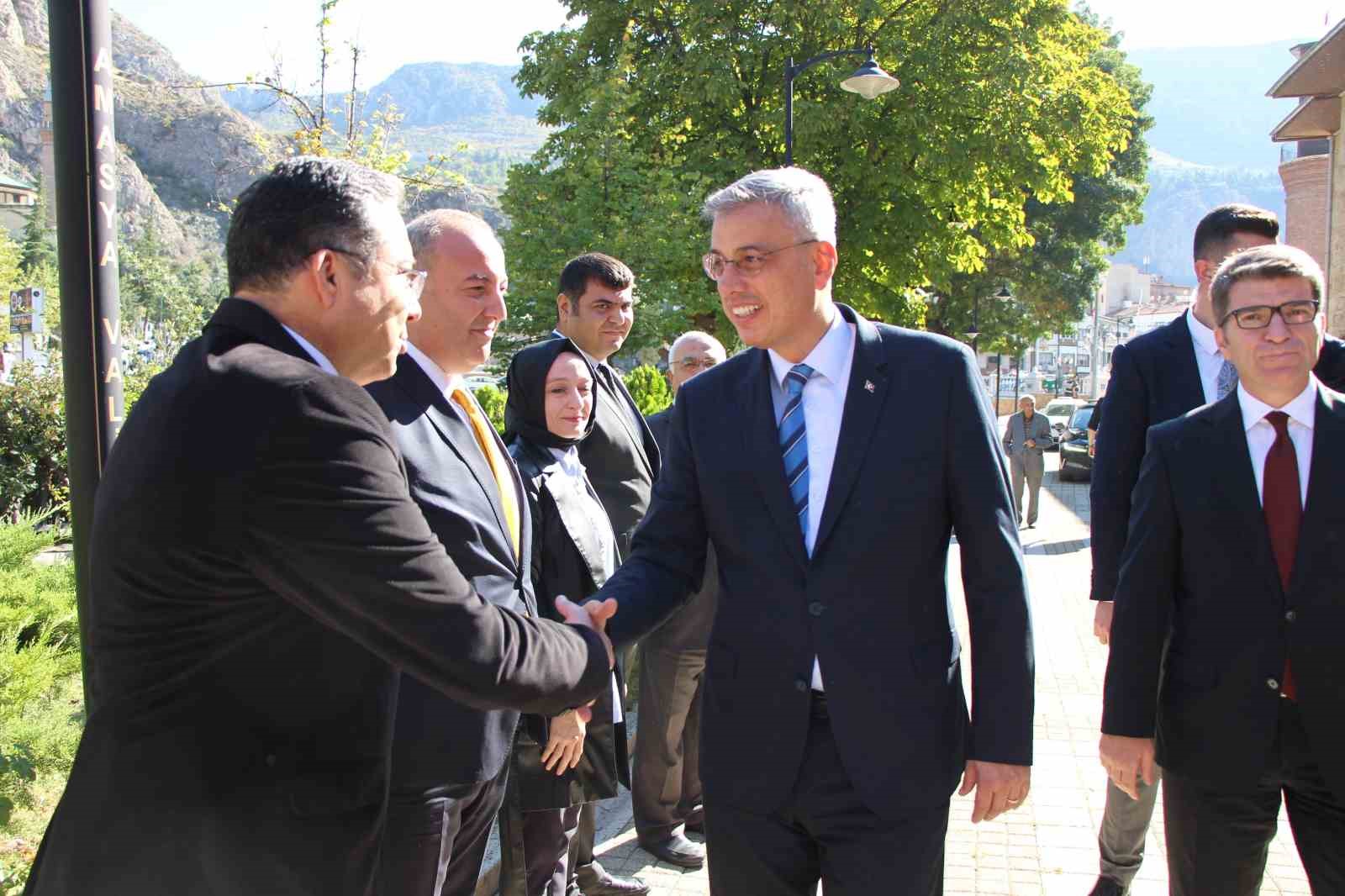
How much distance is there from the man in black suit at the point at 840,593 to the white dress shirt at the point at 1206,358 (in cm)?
171

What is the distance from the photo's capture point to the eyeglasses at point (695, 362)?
5844 millimetres

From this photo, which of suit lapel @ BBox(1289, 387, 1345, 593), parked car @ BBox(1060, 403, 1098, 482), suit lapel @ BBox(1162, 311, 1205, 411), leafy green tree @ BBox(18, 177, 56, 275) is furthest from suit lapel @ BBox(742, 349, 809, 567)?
leafy green tree @ BBox(18, 177, 56, 275)

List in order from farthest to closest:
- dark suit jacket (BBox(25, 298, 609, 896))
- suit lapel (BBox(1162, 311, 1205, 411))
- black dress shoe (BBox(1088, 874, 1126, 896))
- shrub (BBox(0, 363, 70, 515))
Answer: shrub (BBox(0, 363, 70, 515)) < black dress shoe (BBox(1088, 874, 1126, 896)) < suit lapel (BBox(1162, 311, 1205, 411)) < dark suit jacket (BBox(25, 298, 609, 896))

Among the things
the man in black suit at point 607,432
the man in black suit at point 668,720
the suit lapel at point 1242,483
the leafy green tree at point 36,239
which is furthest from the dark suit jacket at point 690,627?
the leafy green tree at point 36,239

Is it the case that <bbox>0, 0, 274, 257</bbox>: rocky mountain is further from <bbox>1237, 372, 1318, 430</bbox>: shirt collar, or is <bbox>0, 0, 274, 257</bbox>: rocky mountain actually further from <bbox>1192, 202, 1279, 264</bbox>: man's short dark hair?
<bbox>1237, 372, 1318, 430</bbox>: shirt collar

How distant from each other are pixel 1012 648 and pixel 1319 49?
15.9 metres

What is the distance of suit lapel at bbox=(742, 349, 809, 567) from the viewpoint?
8.45 ft

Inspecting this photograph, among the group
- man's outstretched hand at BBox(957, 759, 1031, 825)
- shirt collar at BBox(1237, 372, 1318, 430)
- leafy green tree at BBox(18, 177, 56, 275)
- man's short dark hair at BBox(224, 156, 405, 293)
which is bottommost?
man's outstretched hand at BBox(957, 759, 1031, 825)

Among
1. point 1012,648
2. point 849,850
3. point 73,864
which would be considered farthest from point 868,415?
point 73,864

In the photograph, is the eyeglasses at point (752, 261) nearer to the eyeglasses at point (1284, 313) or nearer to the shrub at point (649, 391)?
the eyeglasses at point (1284, 313)

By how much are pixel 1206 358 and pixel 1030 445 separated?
45.1 feet

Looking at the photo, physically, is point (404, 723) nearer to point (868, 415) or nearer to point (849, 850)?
point (849, 850)

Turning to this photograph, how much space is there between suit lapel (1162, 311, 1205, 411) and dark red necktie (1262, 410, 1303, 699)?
0.94m

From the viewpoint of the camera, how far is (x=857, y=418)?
A: 2.60m
